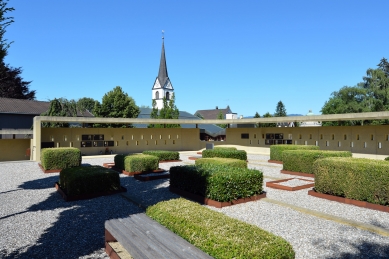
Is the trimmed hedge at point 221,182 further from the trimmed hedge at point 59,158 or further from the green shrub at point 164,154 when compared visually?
the green shrub at point 164,154

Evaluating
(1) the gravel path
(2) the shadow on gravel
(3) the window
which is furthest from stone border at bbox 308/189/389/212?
(3) the window

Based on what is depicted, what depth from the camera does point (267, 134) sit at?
24938 mm

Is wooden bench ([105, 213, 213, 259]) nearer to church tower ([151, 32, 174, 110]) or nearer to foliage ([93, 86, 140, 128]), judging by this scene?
foliage ([93, 86, 140, 128])

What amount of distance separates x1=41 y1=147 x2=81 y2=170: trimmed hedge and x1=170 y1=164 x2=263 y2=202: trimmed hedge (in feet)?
27.9

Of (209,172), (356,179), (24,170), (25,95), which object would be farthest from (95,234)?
(25,95)

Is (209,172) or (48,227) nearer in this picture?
(48,227)

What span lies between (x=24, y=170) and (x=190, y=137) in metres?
16.2

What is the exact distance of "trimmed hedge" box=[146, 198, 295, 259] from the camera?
10.8ft

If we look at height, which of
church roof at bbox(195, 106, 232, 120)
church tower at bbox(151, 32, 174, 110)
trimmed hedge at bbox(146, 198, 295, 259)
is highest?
church tower at bbox(151, 32, 174, 110)

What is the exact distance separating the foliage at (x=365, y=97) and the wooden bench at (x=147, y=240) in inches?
1546

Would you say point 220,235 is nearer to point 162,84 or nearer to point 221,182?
point 221,182

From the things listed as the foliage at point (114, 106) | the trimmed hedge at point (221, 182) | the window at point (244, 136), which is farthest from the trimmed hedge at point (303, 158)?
the foliage at point (114, 106)

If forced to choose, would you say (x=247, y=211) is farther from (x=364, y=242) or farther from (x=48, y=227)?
(x=48, y=227)

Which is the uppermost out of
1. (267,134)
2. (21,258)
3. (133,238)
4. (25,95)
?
(25,95)
